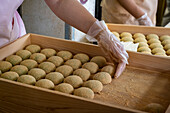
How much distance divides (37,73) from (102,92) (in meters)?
0.46

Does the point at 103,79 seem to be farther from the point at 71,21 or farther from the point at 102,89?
the point at 71,21

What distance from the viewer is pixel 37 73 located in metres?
1.54

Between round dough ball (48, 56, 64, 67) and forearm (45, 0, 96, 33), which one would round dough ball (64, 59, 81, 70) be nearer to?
round dough ball (48, 56, 64, 67)

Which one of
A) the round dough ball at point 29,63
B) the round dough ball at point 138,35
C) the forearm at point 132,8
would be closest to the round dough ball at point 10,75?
the round dough ball at point 29,63

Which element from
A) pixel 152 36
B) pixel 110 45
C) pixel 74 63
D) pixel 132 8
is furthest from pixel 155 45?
pixel 74 63

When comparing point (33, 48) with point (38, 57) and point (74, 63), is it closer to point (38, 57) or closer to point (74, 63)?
point (38, 57)

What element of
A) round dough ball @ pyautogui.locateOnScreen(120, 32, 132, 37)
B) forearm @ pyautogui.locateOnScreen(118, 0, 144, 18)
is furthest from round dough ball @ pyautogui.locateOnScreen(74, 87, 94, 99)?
forearm @ pyautogui.locateOnScreen(118, 0, 144, 18)

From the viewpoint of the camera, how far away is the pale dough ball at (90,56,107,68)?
1737mm

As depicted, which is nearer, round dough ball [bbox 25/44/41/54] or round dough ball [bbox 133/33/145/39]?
round dough ball [bbox 25/44/41/54]

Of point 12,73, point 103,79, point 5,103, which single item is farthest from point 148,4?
point 5,103

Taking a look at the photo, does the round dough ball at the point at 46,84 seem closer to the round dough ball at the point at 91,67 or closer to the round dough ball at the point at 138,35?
the round dough ball at the point at 91,67

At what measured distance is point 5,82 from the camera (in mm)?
1223

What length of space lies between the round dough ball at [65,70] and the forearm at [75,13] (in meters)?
0.32

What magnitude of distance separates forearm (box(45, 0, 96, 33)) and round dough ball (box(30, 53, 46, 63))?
1.13 ft
